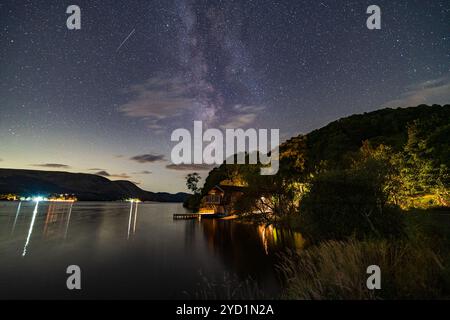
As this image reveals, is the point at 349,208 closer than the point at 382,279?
No

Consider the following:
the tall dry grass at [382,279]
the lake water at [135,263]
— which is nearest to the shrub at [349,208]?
the tall dry grass at [382,279]

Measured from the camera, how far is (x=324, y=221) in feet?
40.4

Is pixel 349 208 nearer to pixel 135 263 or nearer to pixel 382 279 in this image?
pixel 382 279

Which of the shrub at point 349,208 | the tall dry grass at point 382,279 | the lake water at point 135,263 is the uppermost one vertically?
the shrub at point 349,208

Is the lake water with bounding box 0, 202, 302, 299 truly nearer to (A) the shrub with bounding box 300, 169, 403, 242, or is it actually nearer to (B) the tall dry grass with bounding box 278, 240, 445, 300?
(A) the shrub with bounding box 300, 169, 403, 242

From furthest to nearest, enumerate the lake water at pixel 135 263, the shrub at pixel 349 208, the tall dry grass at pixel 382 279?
the lake water at pixel 135 263 → the shrub at pixel 349 208 → the tall dry grass at pixel 382 279

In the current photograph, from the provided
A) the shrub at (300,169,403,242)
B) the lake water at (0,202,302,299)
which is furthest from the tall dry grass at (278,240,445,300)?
the lake water at (0,202,302,299)

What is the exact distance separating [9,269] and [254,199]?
28233 mm

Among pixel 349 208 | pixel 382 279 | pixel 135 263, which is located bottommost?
pixel 135 263

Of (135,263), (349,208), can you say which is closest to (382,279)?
(349,208)

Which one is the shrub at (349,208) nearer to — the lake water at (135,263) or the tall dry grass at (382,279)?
the tall dry grass at (382,279)

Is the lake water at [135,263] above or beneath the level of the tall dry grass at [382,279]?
beneath
